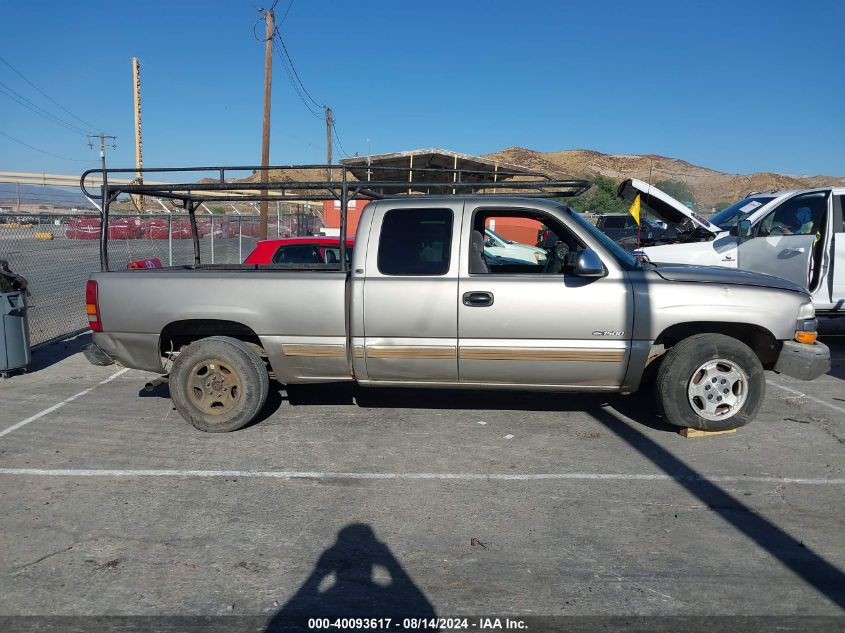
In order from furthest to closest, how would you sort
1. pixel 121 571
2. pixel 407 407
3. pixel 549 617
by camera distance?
1. pixel 407 407
2. pixel 121 571
3. pixel 549 617

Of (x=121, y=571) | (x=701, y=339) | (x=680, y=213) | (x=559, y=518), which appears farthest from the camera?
(x=680, y=213)

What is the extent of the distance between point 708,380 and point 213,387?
4.09 m

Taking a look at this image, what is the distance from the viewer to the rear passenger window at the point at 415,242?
205 inches

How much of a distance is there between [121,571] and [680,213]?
7804 mm

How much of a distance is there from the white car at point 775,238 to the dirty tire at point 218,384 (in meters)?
5.55

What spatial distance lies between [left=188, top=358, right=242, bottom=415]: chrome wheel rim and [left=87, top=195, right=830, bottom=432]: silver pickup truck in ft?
0.04

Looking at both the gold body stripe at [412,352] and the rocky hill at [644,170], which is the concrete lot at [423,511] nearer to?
the gold body stripe at [412,352]

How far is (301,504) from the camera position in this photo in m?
4.18

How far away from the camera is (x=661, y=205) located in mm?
8789

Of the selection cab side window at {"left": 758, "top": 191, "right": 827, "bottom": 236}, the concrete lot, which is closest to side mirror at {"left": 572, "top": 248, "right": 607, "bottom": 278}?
the concrete lot

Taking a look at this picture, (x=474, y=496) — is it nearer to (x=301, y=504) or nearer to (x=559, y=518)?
(x=559, y=518)

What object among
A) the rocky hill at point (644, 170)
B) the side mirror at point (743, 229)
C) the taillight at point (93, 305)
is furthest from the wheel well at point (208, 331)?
the rocky hill at point (644, 170)

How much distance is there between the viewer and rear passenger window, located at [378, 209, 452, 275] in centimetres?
520

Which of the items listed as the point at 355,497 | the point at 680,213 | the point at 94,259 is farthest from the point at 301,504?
the point at 94,259
